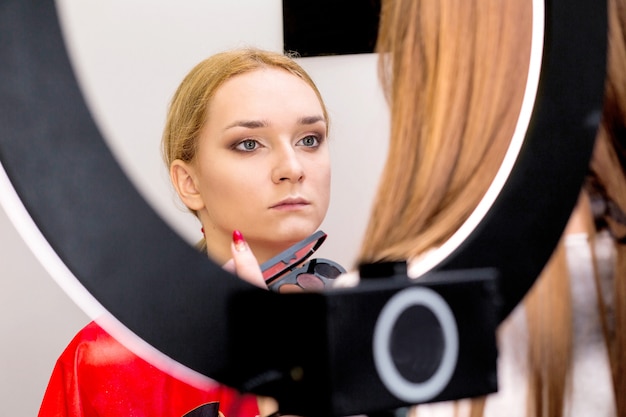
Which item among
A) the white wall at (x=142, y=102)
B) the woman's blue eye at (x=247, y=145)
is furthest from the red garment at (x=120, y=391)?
the woman's blue eye at (x=247, y=145)

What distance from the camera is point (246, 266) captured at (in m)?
0.27

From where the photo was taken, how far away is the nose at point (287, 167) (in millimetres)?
879

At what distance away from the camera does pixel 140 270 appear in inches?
9.4

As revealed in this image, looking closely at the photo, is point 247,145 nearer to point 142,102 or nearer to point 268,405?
point 142,102

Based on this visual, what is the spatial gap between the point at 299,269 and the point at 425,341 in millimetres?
360

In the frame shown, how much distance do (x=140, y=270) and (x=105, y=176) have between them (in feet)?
0.11

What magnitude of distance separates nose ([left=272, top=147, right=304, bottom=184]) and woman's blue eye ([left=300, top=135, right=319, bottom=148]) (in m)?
0.02

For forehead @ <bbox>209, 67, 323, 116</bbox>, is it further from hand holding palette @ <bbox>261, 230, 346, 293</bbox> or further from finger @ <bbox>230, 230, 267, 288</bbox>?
finger @ <bbox>230, 230, 267, 288</bbox>

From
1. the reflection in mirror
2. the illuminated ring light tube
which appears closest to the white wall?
the reflection in mirror

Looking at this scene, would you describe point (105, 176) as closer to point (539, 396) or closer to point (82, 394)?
point (539, 396)

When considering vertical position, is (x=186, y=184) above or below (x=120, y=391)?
above

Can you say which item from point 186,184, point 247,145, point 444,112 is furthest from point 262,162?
point 444,112

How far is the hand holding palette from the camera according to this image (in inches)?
14.6

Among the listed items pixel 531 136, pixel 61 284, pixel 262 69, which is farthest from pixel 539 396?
pixel 262 69
